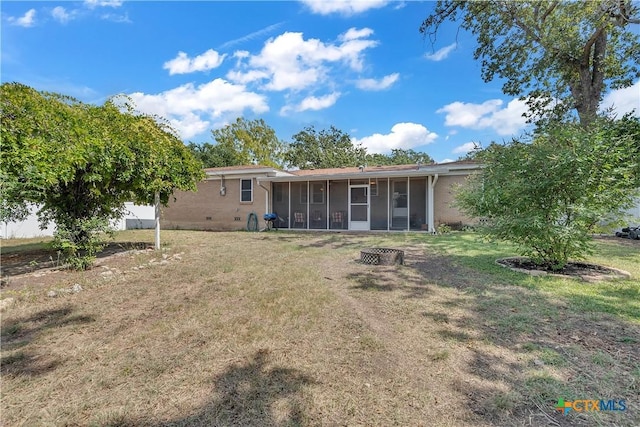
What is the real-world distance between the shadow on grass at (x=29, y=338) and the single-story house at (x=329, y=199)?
10.4 metres

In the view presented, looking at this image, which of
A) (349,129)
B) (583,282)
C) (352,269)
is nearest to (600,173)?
(583,282)

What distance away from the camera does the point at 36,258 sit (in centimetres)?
738

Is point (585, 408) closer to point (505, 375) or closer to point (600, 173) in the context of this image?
point (505, 375)

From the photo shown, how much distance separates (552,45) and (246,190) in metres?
14.9

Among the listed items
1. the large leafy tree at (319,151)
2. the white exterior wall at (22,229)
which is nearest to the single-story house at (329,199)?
the white exterior wall at (22,229)

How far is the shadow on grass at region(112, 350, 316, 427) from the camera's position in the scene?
196 centimetres

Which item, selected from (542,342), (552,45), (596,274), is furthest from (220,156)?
(542,342)

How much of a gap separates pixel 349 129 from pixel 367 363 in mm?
38364

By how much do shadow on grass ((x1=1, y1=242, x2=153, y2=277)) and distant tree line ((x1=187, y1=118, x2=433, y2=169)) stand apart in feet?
72.4

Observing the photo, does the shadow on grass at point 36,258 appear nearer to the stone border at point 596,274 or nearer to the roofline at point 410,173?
the roofline at point 410,173

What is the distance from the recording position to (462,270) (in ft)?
19.4

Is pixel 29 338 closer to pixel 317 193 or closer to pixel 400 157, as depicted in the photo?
pixel 317 193

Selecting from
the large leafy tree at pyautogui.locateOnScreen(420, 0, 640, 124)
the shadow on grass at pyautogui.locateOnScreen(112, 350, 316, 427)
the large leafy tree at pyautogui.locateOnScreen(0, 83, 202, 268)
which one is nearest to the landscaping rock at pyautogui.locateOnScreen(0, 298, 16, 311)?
the large leafy tree at pyautogui.locateOnScreen(0, 83, 202, 268)

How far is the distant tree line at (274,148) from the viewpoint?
31.7m
